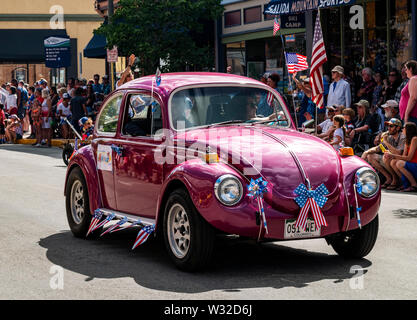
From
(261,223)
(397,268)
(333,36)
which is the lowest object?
(397,268)

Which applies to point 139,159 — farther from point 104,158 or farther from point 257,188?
point 257,188

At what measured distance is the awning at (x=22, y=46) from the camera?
49.8 meters

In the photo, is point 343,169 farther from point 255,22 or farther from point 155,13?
point 255,22

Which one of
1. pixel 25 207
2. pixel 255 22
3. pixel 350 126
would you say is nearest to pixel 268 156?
pixel 25 207

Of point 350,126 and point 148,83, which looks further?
point 350,126

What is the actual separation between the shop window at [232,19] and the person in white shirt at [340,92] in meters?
9.29

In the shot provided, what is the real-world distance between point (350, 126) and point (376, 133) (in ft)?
1.92

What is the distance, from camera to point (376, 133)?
56.6 ft

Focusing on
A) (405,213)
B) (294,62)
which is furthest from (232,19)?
(405,213)

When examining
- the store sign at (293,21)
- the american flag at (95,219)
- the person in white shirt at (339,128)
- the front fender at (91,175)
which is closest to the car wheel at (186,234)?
the american flag at (95,219)

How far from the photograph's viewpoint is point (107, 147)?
9430 mm

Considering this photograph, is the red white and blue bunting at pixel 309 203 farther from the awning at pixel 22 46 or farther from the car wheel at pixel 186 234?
the awning at pixel 22 46

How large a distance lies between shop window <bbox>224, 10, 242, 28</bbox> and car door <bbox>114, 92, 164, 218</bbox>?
18614mm

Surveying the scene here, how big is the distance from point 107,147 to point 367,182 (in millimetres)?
3040
